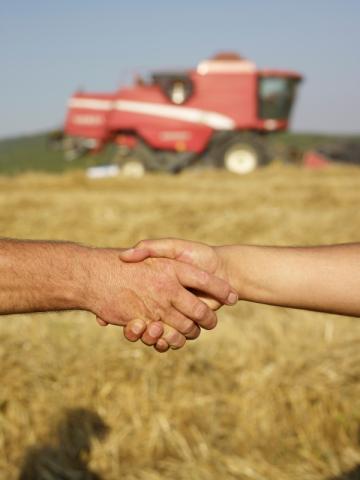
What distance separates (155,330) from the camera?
227cm

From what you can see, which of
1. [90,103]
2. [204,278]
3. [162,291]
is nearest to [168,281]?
[162,291]

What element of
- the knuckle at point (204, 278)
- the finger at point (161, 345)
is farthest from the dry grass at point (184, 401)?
the knuckle at point (204, 278)

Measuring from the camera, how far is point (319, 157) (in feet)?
45.9

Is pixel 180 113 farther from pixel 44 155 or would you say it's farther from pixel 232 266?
pixel 44 155

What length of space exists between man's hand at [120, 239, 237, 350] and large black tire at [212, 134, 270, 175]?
11.0 meters

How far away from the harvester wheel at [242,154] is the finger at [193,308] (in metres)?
Result: 11.0

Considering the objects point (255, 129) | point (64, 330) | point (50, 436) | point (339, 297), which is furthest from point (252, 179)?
point (339, 297)

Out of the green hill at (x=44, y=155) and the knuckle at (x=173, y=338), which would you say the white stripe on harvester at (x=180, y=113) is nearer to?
the green hill at (x=44, y=155)

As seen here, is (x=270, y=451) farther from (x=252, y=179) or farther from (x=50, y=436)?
(x=252, y=179)

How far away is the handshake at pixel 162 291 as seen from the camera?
2221mm

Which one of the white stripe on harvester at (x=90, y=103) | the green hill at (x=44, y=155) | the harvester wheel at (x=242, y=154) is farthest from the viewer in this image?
the green hill at (x=44, y=155)

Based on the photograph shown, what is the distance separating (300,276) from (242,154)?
1134 cm

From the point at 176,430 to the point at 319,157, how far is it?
11350 millimetres

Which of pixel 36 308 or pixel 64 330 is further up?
pixel 36 308
